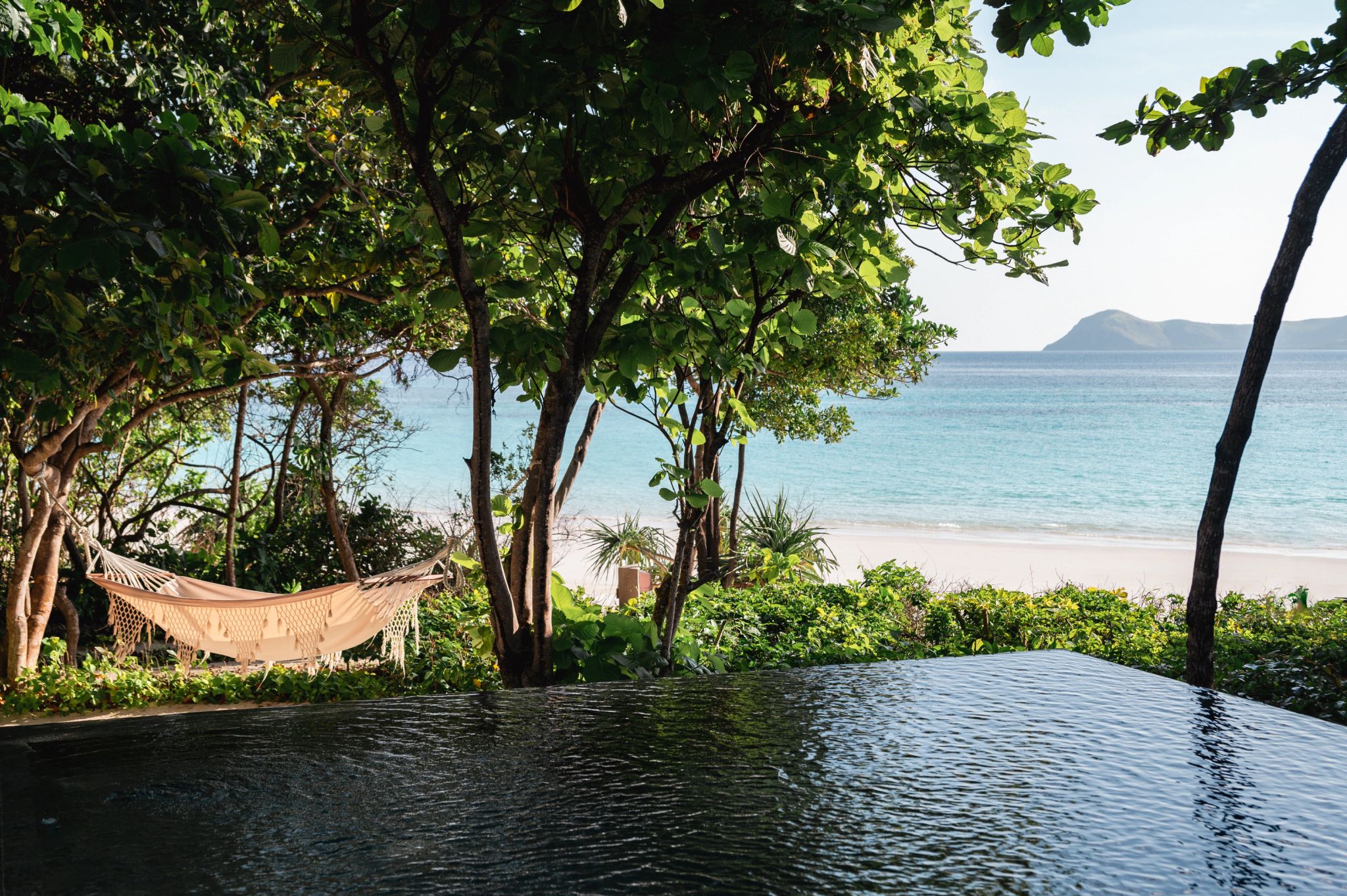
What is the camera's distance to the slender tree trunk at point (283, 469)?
19.5 feet

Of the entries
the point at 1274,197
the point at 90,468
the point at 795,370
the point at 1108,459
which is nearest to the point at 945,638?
the point at 795,370

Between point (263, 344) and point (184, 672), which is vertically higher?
point (263, 344)

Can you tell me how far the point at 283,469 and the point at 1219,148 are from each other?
19.1ft

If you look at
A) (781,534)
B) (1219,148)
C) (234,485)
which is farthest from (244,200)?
(781,534)

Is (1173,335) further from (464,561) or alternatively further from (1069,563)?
(464,561)

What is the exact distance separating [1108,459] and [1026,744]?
95.0ft

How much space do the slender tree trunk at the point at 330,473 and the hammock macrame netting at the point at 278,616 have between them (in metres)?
1.42

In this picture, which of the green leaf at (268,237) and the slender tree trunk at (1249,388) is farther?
the slender tree trunk at (1249,388)

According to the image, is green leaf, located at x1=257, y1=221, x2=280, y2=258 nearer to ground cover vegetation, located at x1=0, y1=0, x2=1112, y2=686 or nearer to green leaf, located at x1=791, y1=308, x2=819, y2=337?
ground cover vegetation, located at x1=0, y1=0, x2=1112, y2=686

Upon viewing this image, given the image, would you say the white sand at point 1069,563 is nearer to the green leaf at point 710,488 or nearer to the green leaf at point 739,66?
the green leaf at point 710,488

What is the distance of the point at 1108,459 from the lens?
26.8 meters

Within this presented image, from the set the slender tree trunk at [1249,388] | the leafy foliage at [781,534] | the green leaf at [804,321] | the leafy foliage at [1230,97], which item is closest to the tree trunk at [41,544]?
the green leaf at [804,321]

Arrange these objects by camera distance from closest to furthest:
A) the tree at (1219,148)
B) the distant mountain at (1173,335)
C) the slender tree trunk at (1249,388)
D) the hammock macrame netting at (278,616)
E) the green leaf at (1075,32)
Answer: the green leaf at (1075,32) → the tree at (1219,148) → the slender tree trunk at (1249,388) → the hammock macrame netting at (278,616) → the distant mountain at (1173,335)

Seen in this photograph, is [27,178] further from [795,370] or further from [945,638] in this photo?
[795,370]
